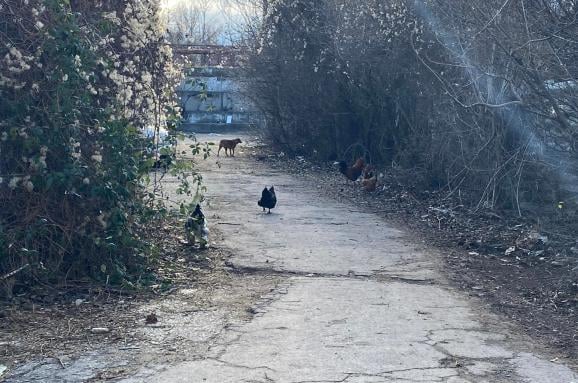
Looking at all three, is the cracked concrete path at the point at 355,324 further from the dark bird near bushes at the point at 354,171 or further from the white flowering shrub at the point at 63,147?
the dark bird near bushes at the point at 354,171

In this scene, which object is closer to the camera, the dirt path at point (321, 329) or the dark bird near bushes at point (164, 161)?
the dirt path at point (321, 329)

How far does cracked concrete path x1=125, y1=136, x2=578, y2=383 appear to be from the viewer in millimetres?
5902

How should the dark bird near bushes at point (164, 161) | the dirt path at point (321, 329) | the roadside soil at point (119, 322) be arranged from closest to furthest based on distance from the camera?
1. the dirt path at point (321, 329)
2. the roadside soil at point (119, 322)
3. the dark bird near bushes at point (164, 161)

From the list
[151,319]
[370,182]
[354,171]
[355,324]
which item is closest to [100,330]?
[151,319]

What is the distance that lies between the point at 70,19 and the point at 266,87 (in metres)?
17.2

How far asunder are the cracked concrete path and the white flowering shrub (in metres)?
1.90

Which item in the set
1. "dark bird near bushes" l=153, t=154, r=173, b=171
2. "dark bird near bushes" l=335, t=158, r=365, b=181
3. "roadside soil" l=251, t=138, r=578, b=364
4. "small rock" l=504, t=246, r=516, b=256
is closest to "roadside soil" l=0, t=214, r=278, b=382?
"dark bird near bushes" l=153, t=154, r=173, b=171

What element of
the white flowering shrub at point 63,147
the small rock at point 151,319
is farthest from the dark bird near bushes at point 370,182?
the small rock at point 151,319

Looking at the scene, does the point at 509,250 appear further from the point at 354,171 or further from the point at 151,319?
the point at 354,171

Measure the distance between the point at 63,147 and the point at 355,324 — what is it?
342 cm

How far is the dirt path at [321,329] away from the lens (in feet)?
19.3

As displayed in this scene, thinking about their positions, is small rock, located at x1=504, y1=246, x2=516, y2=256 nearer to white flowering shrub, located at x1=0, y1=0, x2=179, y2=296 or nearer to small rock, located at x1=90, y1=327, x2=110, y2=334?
white flowering shrub, located at x1=0, y1=0, x2=179, y2=296

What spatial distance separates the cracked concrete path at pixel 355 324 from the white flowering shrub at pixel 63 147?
190 cm

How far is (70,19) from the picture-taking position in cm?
829
